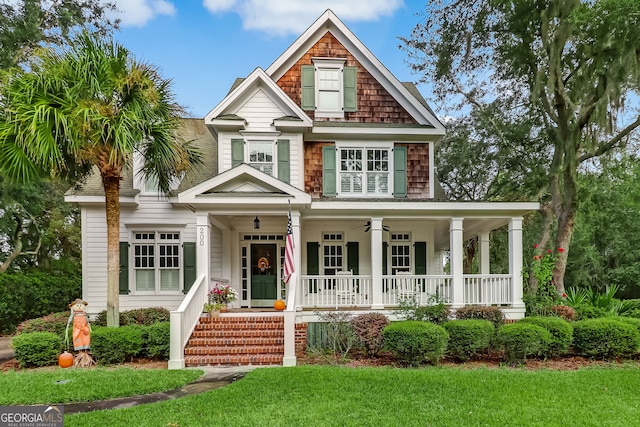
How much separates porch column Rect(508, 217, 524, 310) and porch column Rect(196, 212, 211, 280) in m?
8.20

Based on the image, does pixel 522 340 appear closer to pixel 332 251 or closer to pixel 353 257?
pixel 353 257

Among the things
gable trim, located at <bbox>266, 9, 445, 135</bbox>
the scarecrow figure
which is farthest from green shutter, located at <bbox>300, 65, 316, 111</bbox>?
the scarecrow figure

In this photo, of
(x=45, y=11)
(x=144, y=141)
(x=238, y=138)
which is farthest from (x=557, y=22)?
(x=45, y=11)

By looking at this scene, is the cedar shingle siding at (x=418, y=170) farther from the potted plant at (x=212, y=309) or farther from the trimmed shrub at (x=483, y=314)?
the potted plant at (x=212, y=309)

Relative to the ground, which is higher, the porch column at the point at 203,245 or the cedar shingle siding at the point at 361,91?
the cedar shingle siding at the point at 361,91

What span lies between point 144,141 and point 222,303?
450cm

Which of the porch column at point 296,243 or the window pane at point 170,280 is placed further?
the window pane at point 170,280

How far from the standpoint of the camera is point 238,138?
41.5 ft

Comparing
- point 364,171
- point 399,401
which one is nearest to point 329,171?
point 364,171

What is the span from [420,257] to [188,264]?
7.50 m

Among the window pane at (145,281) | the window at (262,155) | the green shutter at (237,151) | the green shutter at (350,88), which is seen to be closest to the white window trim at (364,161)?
the green shutter at (350,88)

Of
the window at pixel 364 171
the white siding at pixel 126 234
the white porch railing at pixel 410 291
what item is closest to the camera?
the white porch railing at pixel 410 291

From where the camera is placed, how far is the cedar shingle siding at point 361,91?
44.0 ft

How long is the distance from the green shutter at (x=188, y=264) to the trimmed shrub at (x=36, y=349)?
13.2 feet
